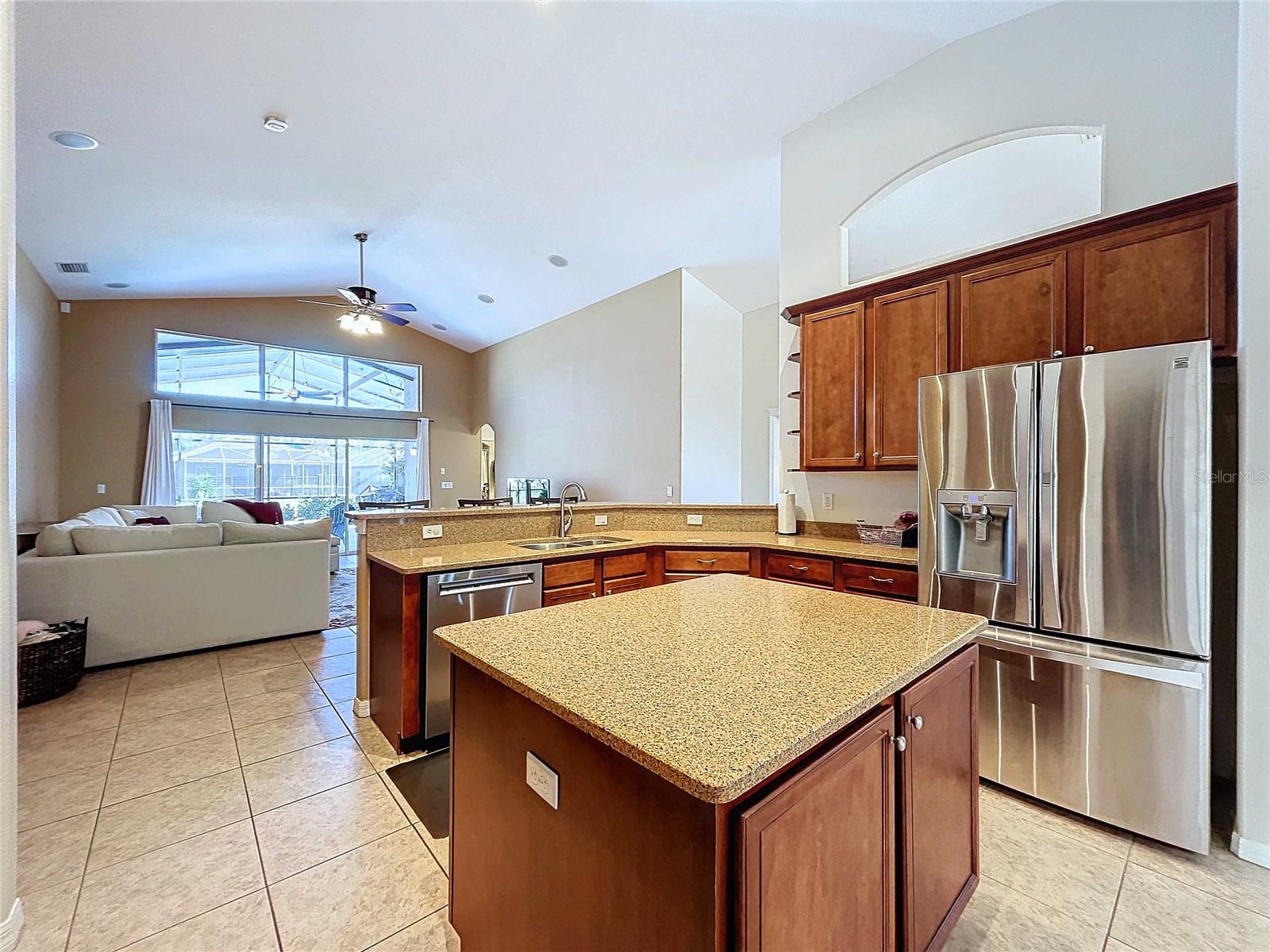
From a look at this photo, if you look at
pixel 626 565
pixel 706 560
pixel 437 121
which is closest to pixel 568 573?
pixel 626 565

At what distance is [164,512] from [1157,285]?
869 centimetres

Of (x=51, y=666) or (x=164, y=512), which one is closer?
(x=51, y=666)

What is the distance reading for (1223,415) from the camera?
2.08 meters

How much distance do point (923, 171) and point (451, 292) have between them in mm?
6209

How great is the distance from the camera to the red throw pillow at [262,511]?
6.78m

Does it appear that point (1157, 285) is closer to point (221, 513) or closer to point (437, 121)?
point (437, 121)

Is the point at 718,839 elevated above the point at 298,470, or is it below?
below

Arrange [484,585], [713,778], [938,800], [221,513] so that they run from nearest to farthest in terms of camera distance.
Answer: [713,778], [938,800], [484,585], [221,513]

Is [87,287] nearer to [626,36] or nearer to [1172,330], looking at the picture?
[626,36]

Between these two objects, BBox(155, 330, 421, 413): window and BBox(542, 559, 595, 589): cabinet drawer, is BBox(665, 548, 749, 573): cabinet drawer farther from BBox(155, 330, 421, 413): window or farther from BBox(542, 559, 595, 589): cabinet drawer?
BBox(155, 330, 421, 413): window

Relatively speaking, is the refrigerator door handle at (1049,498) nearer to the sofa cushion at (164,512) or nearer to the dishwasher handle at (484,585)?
the dishwasher handle at (484,585)

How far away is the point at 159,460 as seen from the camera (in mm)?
6965

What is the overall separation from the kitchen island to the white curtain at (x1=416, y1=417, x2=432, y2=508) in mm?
8563

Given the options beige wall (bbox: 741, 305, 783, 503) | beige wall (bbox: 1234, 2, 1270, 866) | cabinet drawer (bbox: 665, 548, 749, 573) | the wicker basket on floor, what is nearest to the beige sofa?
the wicker basket on floor
